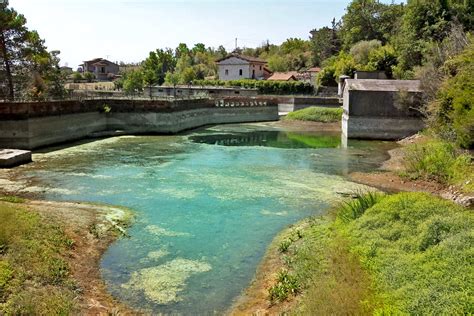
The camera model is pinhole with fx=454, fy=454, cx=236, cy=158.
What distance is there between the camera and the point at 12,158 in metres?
22.0

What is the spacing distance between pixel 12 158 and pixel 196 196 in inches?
418

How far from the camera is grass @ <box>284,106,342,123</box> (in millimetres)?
45625

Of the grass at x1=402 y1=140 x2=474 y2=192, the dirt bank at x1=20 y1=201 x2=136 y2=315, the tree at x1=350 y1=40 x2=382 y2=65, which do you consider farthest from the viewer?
the tree at x1=350 y1=40 x2=382 y2=65

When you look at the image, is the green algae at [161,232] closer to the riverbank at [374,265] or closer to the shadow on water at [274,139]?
the riverbank at [374,265]

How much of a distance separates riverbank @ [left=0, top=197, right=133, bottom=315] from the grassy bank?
12.2 feet

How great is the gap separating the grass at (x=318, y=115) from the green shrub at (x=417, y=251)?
33946 mm

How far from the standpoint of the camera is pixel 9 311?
297 inches

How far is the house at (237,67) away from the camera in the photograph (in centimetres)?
7681

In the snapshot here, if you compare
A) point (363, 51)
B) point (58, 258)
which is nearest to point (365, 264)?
point (58, 258)

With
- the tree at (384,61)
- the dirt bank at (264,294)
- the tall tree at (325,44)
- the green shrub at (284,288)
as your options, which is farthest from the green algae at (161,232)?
the tall tree at (325,44)

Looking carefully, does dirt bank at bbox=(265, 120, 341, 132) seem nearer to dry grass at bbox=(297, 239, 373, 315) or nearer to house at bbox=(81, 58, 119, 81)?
dry grass at bbox=(297, 239, 373, 315)

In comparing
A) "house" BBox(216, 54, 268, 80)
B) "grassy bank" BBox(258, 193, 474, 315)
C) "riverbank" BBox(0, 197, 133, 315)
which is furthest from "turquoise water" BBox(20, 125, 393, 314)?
"house" BBox(216, 54, 268, 80)

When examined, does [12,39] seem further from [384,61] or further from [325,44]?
[325,44]

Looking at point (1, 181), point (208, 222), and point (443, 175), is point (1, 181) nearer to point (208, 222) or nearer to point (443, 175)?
point (208, 222)
